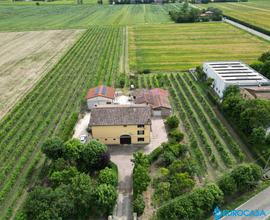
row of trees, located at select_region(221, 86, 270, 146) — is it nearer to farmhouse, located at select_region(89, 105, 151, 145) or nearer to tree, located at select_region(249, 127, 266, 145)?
tree, located at select_region(249, 127, 266, 145)

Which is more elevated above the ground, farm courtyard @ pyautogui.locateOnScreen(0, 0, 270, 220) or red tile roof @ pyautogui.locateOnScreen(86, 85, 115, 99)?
red tile roof @ pyautogui.locateOnScreen(86, 85, 115, 99)

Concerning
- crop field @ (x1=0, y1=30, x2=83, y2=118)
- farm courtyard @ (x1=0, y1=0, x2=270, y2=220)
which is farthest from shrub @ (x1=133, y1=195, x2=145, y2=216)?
crop field @ (x1=0, y1=30, x2=83, y2=118)

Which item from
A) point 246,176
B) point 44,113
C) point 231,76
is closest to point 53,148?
point 44,113

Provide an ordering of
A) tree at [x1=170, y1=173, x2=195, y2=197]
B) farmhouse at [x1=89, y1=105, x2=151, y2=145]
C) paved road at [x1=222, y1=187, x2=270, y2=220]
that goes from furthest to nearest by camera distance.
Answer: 1. farmhouse at [x1=89, y1=105, x2=151, y2=145]
2. tree at [x1=170, y1=173, x2=195, y2=197]
3. paved road at [x1=222, y1=187, x2=270, y2=220]

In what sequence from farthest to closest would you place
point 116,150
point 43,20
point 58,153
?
point 43,20 < point 116,150 < point 58,153

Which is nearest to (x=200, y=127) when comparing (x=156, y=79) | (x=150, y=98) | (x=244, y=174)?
(x=150, y=98)

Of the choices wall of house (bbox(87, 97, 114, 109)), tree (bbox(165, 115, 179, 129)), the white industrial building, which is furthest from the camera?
the white industrial building

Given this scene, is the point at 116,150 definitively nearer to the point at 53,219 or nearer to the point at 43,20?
the point at 53,219
